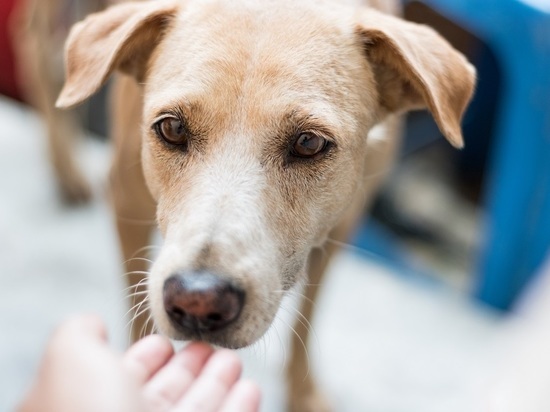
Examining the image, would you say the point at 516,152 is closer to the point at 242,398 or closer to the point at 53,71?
the point at 242,398

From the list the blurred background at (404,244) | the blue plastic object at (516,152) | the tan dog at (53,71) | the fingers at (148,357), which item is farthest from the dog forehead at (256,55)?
the tan dog at (53,71)

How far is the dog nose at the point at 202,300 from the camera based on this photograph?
123 cm

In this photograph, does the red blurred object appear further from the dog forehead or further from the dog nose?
the dog nose

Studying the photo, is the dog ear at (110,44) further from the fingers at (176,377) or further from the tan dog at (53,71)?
the tan dog at (53,71)

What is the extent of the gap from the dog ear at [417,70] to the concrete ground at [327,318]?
91 cm

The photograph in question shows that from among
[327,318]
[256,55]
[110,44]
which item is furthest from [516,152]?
[110,44]

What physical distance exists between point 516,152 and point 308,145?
138 cm

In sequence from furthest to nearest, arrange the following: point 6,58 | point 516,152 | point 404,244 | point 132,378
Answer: point 6,58 → point 404,244 → point 516,152 → point 132,378

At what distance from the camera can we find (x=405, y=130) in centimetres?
333

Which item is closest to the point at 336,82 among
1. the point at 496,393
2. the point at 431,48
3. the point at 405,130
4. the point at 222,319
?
the point at 431,48

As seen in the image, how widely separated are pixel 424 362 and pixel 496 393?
4.53ft

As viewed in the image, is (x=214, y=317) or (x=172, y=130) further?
(x=172, y=130)

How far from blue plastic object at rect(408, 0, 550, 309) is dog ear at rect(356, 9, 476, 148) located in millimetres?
888

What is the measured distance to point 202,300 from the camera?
1.23 metres
